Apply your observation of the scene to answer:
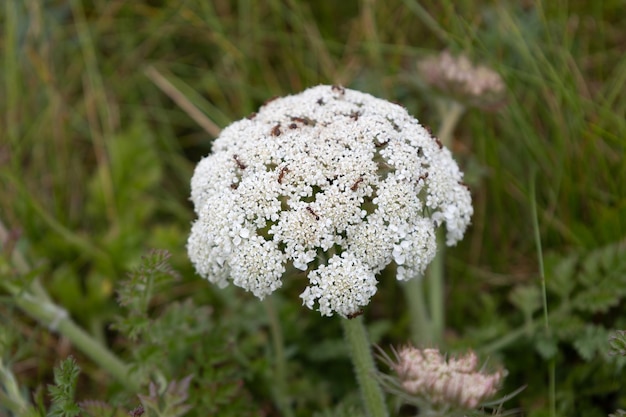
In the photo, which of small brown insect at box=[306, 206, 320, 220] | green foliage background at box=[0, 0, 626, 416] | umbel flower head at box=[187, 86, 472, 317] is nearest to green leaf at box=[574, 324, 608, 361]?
green foliage background at box=[0, 0, 626, 416]

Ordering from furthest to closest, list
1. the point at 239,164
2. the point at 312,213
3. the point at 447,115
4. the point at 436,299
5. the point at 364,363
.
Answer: the point at 447,115
the point at 436,299
the point at 364,363
the point at 239,164
the point at 312,213

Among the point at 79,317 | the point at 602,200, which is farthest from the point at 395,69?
the point at 79,317

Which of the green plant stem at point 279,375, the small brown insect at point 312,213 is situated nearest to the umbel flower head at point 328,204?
the small brown insect at point 312,213

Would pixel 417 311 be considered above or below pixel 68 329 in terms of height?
below

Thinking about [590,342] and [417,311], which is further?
[417,311]

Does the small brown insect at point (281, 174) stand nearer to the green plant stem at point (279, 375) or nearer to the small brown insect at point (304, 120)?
the small brown insect at point (304, 120)

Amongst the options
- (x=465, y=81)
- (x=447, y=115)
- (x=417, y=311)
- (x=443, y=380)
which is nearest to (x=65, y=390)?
(x=443, y=380)

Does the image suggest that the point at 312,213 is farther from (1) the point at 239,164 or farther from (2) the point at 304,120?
(2) the point at 304,120
